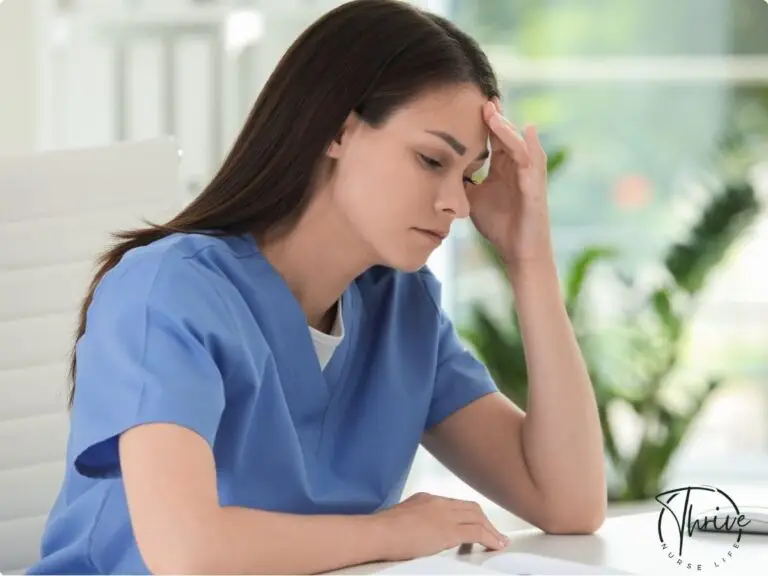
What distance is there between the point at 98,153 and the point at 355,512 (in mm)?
627

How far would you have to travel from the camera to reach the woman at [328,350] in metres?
1.02

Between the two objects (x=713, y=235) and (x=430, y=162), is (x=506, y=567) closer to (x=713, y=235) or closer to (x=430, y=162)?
(x=430, y=162)

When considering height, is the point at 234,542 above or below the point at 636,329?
above

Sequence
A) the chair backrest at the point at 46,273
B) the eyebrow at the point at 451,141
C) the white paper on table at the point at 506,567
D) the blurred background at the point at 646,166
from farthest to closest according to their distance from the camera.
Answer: the blurred background at the point at 646,166 < the chair backrest at the point at 46,273 < the eyebrow at the point at 451,141 < the white paper on table at the point at 506,567

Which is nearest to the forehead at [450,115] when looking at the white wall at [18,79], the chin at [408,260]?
the chin at [408,260]

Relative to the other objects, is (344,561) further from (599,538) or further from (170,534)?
(599,538)

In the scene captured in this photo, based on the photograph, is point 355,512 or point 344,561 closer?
point 344,561

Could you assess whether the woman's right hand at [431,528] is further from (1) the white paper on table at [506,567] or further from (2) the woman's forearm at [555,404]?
(2) the woman's forearm at [555,404]

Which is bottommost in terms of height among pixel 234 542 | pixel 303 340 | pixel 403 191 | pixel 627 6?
pixel 234 542

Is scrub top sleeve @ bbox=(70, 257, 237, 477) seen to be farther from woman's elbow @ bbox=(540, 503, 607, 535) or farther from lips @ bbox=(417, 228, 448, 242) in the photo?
woman's elbow @ bbox=(540, 503, 607, 535)

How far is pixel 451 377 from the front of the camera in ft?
4.59

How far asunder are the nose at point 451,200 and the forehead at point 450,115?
0.15ft

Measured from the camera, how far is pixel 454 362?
141 centimetres

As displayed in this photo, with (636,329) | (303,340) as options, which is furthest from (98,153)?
(636,329)
